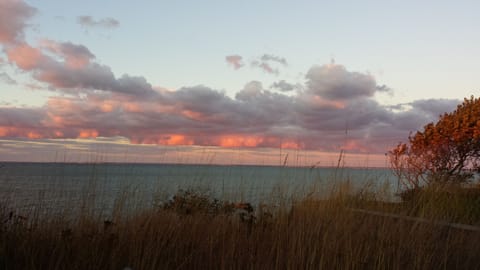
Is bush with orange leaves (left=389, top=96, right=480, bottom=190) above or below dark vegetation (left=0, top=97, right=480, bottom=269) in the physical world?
above

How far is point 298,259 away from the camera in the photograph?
3.59 meters

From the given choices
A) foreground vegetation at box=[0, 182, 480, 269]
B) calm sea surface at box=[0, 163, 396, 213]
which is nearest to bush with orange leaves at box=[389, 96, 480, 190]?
calm sea surface at box=[0, 163, 396, 213]

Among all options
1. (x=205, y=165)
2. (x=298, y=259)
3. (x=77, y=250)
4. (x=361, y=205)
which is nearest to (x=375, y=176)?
(x=361, y=205)

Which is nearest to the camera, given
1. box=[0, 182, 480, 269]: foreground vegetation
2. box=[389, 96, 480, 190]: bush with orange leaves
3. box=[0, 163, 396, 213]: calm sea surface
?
box=[0, 182, 480, 269]: foreground vegetation

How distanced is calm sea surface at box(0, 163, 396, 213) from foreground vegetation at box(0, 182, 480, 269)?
282mm

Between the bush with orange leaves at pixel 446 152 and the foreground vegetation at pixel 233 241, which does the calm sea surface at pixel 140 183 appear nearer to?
the foreground vegetation at pixel 233 241

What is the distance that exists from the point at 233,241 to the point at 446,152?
7.11m

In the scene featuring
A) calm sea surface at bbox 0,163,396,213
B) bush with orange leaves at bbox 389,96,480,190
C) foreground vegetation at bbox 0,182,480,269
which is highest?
bush with orange leaves at bbox 389,96,480,190

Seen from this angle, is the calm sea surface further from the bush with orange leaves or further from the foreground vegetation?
the bush with orange leaves

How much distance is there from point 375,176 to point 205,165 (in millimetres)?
2950

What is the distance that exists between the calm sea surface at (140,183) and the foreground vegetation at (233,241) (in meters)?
0.28

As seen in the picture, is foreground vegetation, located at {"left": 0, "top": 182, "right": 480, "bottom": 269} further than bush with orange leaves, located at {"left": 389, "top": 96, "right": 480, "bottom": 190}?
No

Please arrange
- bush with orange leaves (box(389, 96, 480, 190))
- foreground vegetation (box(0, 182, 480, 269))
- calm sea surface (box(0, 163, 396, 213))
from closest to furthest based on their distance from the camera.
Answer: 1. foreground vegetation (box(0, 182, 480, 269))
2. calm sea surface (box(0, 163, 396, 213))
3. bush with orange leaves (box(389, 96, 480, 190))

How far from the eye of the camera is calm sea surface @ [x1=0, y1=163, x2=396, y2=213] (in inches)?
189
